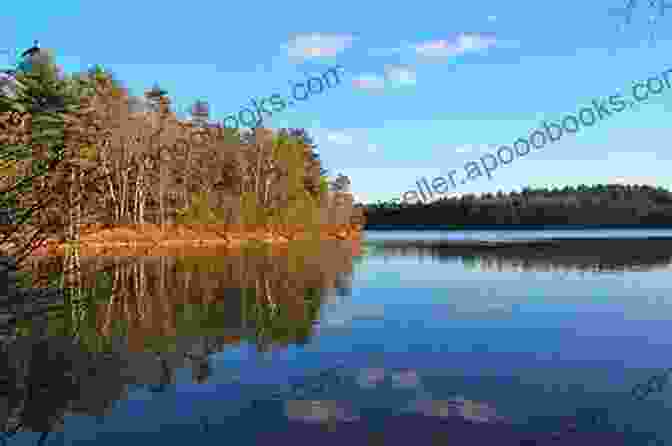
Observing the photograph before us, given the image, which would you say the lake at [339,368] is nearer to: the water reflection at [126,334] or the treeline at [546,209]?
the water reflection at [126,334]

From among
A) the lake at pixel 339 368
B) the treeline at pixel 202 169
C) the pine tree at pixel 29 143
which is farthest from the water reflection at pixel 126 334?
the treeline at pixel 202 169

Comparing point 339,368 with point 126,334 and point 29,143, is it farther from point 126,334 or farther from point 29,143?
point 29,143

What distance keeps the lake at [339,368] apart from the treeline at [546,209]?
152 meters

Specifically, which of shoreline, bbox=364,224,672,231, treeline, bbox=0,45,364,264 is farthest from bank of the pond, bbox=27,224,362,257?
shoreline, bbox=364,224,672,231

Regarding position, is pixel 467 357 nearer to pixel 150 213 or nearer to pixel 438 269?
pixel 438 269

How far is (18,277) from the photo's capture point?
3127mm

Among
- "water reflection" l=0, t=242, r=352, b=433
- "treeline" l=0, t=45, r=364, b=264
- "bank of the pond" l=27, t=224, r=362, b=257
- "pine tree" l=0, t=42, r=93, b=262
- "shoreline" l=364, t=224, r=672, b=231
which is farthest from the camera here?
"shoreline" l=364, t=224, r=672, b=231

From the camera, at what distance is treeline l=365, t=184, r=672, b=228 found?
513 feet

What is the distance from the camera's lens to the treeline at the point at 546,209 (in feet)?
513

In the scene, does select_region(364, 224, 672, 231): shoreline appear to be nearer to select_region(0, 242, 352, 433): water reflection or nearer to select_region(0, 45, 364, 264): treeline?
select_region(0, 45, 364, 264): treeline

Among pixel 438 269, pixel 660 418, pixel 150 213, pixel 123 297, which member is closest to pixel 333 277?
pixel 438 269

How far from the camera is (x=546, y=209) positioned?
540 ft

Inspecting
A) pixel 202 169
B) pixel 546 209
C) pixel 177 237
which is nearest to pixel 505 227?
pixel 546 209

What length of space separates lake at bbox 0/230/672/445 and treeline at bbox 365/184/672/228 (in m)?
152
